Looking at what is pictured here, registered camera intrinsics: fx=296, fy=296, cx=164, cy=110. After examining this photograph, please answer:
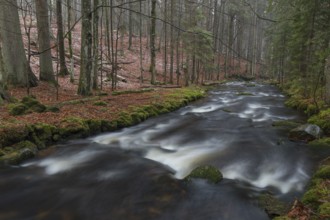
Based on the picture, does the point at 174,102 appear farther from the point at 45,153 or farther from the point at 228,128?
the point at 45,153

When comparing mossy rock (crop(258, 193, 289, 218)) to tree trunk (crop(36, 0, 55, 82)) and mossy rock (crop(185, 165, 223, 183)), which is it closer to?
mossy rock (crop(185, 165, 223, 183))

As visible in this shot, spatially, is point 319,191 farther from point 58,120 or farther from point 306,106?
point 306,106

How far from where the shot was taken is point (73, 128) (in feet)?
27.8

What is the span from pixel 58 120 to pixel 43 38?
706 centimetres

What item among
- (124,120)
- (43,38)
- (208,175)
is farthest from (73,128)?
(43,38)

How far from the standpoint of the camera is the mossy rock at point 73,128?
8266 millimetres

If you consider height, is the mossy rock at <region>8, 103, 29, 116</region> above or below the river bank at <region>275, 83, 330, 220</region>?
above

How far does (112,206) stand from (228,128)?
6.71 m

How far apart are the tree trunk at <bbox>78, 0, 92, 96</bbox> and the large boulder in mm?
8246

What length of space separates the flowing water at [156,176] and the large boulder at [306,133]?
37 centimetres

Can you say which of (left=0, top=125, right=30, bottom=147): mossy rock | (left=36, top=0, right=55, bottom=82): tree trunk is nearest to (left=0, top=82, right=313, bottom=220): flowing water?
(left=0, top=125, right=30, bottom=147): mossy rock

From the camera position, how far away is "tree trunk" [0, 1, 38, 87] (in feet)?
38.0

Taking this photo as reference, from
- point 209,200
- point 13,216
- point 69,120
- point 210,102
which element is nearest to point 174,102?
point 210,102

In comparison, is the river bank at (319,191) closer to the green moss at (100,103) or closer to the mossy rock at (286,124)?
the mossy rock at (286,124)
